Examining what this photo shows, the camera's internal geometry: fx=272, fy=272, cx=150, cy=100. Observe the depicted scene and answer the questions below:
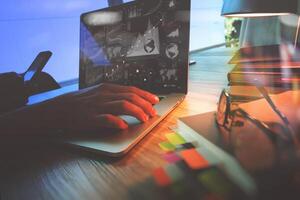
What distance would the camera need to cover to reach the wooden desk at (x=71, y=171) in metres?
0.37

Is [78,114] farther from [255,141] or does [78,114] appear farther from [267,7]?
[267,7]

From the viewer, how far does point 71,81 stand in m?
1.57

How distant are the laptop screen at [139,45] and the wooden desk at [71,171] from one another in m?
0.25

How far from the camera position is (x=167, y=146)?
0.47 m

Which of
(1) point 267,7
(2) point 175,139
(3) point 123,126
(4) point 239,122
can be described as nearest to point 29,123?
(3) point 123,126

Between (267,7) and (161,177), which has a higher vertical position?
(267,7)

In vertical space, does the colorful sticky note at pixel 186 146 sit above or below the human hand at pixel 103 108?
below

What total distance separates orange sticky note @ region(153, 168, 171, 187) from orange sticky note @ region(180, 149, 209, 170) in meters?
0.04

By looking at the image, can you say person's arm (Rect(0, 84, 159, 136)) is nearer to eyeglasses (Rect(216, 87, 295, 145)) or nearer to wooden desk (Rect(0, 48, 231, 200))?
wooden desk (Rect(0, 48, 231, 200))

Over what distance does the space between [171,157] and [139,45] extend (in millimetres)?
507

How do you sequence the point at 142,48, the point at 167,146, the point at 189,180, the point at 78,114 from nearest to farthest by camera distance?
1. the point at 189,180
2. the point at 167,146
3. the point at 78,114
4. the point at 142,48

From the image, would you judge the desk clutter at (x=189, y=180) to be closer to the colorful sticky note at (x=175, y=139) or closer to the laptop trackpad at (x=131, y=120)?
the colorful sticky note at (x=175, y=139)

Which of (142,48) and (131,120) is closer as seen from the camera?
(131,120)

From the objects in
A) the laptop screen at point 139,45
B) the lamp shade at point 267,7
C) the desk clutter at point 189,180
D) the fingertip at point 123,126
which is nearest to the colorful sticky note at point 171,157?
the desk clutter at point 189,180
